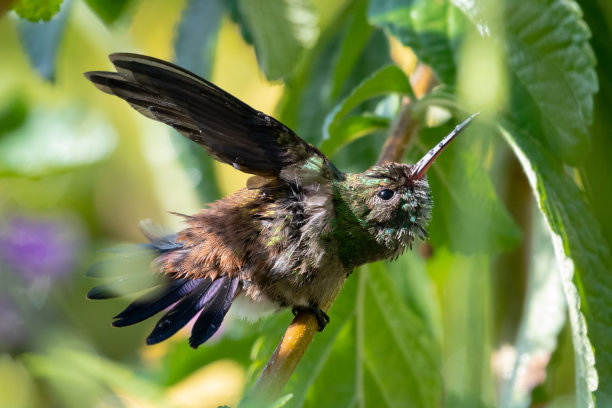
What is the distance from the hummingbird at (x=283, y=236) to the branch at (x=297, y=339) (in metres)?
0.03

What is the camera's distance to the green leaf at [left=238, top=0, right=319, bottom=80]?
1.02 meters

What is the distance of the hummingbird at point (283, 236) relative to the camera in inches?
31.6

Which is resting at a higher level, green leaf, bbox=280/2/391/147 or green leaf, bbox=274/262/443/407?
green leaf, bbox=280/2/391/147

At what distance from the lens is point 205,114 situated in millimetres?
742

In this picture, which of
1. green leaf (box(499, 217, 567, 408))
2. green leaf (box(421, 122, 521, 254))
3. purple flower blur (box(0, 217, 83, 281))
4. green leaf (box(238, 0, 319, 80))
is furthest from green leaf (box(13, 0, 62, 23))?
purple flower blur (box(0, 217, 83, 281))

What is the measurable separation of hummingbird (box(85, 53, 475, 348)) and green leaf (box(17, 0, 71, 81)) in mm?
445

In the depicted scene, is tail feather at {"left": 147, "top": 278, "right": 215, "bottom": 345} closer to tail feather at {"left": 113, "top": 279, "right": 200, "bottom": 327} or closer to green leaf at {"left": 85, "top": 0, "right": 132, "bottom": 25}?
tail feather at {"left": 113, "top": 279, "right": 200, "bottom": 327}

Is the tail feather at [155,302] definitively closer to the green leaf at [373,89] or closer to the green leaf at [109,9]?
the green leaf at [373,89]

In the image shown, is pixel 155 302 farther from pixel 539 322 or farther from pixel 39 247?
pixel 39 247

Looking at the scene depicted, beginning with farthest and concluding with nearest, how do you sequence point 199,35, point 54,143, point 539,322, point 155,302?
point 54,143
point 199,35
point 539,322
point 155,302

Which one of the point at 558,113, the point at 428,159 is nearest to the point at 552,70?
the point at 558,113

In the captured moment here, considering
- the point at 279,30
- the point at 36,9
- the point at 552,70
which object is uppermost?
the point at 36,9

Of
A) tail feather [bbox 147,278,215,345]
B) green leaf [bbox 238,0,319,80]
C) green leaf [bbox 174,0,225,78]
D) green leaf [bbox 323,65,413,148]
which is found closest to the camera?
tail feather [bbox 147,278,215,345]

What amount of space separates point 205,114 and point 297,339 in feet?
0.81
